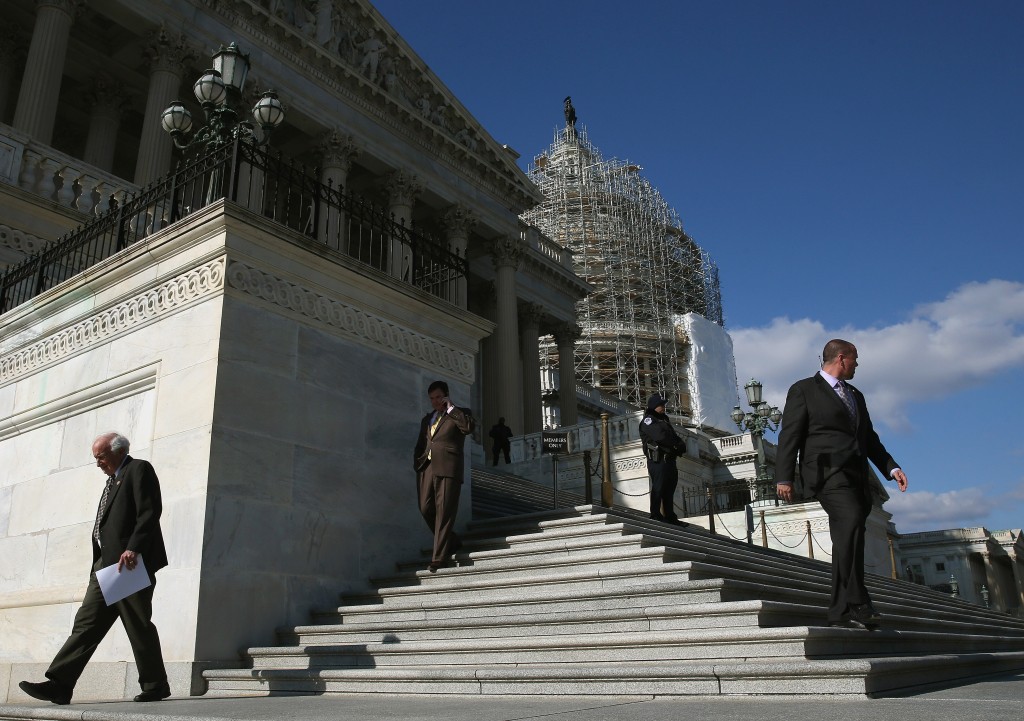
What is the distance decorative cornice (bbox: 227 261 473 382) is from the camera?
827cm

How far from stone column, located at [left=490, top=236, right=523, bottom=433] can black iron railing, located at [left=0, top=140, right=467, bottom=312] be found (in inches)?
880

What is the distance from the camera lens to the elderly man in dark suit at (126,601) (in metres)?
5.87

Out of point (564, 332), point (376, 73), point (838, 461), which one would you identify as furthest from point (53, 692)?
point (564, 332)

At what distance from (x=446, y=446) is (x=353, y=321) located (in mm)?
1894

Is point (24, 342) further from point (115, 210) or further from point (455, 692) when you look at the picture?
point (455, 692)

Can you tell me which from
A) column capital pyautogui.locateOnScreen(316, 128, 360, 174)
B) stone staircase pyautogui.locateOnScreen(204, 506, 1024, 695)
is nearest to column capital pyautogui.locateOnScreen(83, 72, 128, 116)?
column capital pyautogui.locateOnScreen(316, 128, 360, 174)

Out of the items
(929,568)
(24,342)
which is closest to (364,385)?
(24,342)

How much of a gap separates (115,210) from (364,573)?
5.29 meters

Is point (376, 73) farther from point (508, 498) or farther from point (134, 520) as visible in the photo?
point (134, 520)

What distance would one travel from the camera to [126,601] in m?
5.92

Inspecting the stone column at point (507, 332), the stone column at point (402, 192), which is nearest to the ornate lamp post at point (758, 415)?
the stone column at point (507, 332)

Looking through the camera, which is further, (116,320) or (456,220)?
(456,220)

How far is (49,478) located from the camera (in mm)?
9078

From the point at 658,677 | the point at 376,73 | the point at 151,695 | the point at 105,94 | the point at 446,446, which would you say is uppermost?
the point at 376,73
